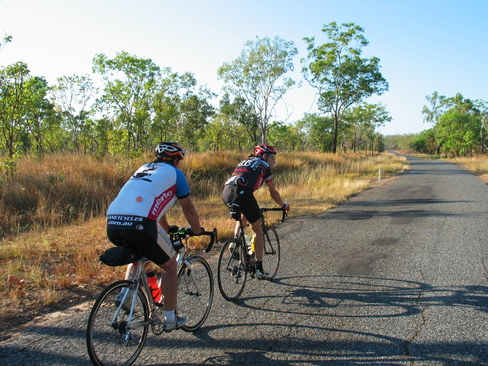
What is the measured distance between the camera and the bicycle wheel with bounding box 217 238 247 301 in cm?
429

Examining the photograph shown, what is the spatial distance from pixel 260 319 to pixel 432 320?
187 cm

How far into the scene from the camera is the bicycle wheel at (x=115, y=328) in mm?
2625

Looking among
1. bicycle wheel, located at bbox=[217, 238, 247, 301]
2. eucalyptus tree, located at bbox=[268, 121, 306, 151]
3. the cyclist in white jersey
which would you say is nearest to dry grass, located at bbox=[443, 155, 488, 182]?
bicycle wheel, located at bbox=[217, 238, 247, 301]

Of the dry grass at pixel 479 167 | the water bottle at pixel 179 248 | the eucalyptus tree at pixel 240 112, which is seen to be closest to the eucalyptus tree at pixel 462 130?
the dry grass at pixel 479 167

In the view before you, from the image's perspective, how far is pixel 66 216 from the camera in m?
9.17

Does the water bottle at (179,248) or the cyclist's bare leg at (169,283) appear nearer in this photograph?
the cyclist's bare leg at (169,283)

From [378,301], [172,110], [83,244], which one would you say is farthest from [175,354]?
[172,110]

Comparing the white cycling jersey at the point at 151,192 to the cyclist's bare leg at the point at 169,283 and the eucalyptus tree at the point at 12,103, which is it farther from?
the eucalyptus tree at the point at 12,103

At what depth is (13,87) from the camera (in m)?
9.45

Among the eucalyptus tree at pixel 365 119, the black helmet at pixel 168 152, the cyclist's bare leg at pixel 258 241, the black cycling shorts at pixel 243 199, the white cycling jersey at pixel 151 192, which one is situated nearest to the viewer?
the white cycling jersey at pixel 151 192

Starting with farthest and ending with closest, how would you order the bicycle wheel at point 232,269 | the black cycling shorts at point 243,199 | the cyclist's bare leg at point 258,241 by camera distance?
the cyclist's bare leg at point 258,241 → the black cycling shorts at point 243,199 → the bicycle wheel at point 232,269

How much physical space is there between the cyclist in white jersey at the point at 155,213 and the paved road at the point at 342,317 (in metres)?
0.69

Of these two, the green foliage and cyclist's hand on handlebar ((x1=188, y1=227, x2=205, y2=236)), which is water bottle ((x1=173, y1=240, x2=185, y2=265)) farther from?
the green foliage

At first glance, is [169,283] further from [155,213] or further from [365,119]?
[365,119]
